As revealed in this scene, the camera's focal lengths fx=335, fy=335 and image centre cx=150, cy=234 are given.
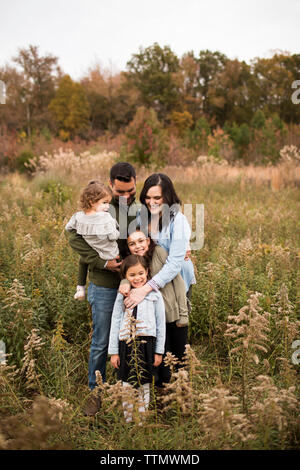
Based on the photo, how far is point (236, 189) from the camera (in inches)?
376

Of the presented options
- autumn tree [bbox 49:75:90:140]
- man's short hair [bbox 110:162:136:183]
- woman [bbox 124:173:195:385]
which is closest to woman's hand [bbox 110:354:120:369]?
woman [bbox 124:173:195:385]

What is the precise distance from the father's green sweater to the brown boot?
87 centimetres

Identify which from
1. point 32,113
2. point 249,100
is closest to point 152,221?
point 32,113

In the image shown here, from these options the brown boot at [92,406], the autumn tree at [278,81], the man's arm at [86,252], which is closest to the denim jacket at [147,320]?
the man's arm at [86,252]

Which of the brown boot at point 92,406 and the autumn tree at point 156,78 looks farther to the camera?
the autumn tree at point 156,78

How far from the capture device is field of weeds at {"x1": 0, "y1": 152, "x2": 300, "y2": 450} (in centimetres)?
175

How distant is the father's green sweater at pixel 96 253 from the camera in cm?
253

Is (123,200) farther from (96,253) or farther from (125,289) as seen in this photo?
(125,289)

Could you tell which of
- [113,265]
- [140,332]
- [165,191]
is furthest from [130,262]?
[165,191]

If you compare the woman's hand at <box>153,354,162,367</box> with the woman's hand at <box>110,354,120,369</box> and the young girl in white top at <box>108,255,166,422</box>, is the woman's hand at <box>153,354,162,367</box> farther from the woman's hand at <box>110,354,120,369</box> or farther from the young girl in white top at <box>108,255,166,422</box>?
the woman's hand at <box>110,354,120,369</box>

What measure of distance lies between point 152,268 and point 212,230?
10.1ft

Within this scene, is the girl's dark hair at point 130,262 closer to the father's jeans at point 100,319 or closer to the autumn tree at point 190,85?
the father's jeans at point 100,319

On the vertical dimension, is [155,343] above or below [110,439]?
above

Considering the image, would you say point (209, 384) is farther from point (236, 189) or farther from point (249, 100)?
point (249, 100)
